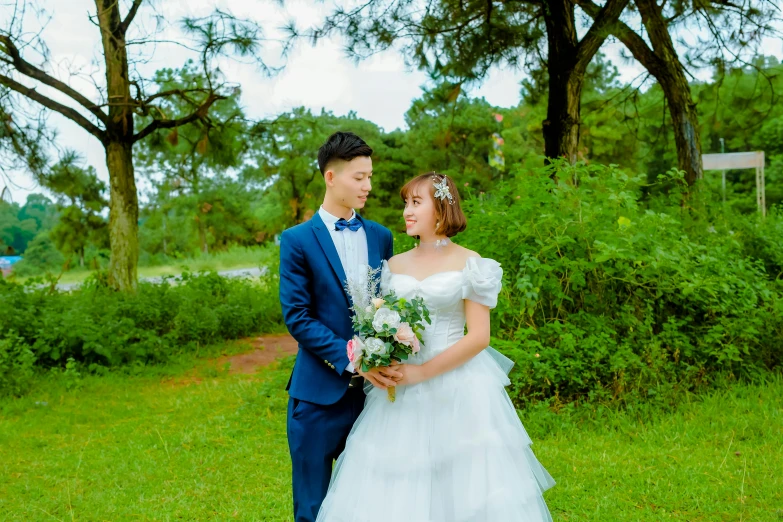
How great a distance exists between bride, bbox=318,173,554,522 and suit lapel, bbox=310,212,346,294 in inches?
6.4

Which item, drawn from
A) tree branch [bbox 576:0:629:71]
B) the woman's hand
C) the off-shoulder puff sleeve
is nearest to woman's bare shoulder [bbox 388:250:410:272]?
the off-shoulder puff sleeve

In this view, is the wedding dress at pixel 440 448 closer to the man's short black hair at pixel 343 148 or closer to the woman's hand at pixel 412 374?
the woman's hand at pixel 412 374

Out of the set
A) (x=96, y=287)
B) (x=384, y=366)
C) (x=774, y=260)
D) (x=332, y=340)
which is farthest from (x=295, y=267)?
(x=96, y=287)

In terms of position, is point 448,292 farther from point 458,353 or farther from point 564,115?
point 564,115

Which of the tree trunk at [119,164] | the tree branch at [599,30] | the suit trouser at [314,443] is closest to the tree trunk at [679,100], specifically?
the tree branch at [599,30]

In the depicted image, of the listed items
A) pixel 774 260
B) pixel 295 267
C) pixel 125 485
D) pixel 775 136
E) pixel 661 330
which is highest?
pixel 775 136

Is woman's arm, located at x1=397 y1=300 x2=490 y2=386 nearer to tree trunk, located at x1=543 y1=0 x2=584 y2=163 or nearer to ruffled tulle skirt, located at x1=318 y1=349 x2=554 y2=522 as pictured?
ruffled tulle skirt, located at x1=318 y1=349 x2=554 y2=522

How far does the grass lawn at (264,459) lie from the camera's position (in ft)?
12.3

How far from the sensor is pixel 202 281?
412 inches

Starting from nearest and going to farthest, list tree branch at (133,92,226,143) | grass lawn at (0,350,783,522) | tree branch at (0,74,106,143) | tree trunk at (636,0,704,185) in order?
grass lawn at (0,350,783,522)
tree branch at (0,74,106,143)
tree trunk at (636,0,704,185)
tree branch at (133,92,226,143)

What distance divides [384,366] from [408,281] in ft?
1.13

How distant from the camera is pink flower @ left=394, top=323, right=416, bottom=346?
2.13 metres

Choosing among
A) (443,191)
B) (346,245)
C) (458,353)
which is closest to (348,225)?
(346,245)

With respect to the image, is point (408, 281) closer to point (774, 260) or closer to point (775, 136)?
point (774, 260)
